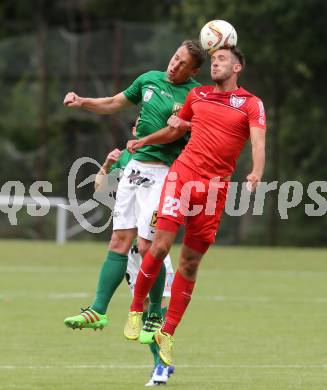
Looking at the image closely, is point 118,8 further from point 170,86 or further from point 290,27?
point 170,86

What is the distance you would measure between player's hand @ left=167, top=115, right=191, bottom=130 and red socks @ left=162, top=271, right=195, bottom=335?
3.73ft

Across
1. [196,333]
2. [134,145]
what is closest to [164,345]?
[134,145]

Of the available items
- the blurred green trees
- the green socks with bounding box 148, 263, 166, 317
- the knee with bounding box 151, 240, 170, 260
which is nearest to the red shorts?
the knee with bounding box 151, 240, 170, 260

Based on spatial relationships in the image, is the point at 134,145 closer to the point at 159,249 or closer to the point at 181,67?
the point at 181,67

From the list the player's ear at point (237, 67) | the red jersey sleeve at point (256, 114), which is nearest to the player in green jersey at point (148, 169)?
the player's ear at point (237, 67)

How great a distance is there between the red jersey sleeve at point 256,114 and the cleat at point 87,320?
1854 millimetres

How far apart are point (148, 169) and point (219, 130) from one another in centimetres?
81

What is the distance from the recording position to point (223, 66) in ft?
30.0

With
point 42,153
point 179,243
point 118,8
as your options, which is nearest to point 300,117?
point 179,243

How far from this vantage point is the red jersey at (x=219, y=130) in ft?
29.9


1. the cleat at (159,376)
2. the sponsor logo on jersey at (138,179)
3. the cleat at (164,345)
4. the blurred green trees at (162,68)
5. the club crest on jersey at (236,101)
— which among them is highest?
the club crest on jersey at (236,101)

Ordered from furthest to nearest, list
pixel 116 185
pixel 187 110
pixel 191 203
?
pixel 116 185 → pixel 187 110 → pixel 191 203

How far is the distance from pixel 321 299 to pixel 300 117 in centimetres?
1210

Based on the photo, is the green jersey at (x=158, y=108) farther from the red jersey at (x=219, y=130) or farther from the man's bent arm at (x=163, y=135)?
the red jersey at (x=219, y=130)
